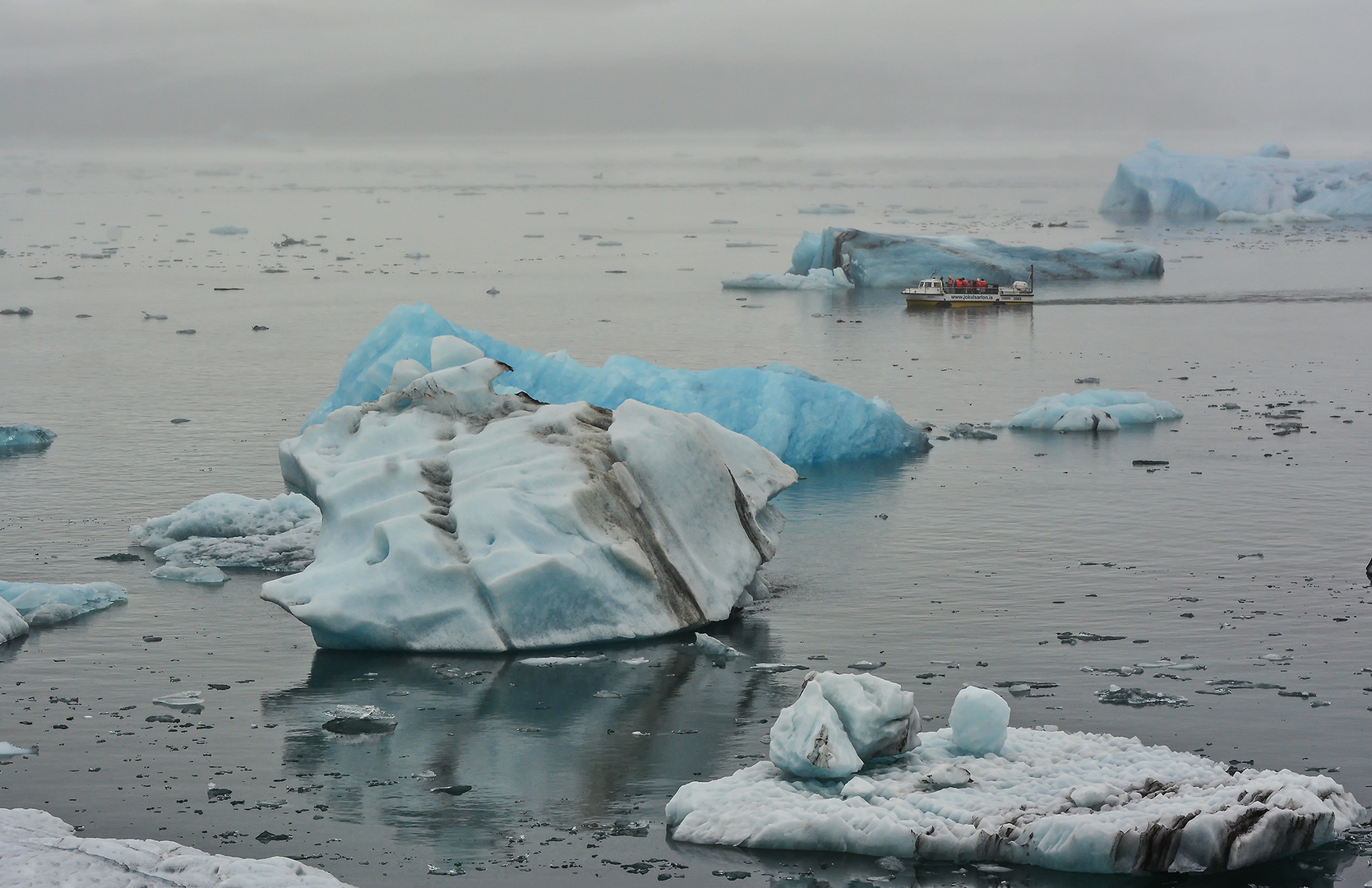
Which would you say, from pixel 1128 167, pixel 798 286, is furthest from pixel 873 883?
pixel 1128 167

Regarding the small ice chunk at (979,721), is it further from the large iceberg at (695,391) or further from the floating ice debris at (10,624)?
the large iceberg at (695,391)

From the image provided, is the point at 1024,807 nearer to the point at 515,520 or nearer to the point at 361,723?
the point at 361,723

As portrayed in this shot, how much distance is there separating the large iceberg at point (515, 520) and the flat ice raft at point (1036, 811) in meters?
5.49

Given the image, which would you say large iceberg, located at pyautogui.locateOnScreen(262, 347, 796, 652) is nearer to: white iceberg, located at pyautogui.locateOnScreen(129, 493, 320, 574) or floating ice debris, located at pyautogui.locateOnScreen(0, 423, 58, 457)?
white iceberg, located at pyautogui.locateOnScreen(129, 493, 320, 574)

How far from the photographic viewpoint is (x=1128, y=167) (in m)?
107

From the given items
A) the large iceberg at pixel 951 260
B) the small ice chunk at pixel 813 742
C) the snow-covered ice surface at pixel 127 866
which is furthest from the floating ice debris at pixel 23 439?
the large iceberg at pixel 951 260

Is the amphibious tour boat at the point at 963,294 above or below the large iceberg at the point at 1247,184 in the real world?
below

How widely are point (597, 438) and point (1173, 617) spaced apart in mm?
8294

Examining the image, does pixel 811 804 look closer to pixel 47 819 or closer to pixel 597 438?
pixel 47 819

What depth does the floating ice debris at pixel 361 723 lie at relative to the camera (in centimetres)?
1859

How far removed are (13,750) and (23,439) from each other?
21.7m

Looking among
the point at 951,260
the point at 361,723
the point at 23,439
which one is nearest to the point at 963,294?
the point at 951,260

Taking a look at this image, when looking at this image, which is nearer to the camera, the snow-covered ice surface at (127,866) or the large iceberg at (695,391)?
the snow-covered ice surface at (127,866)

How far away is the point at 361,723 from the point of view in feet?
61.0
